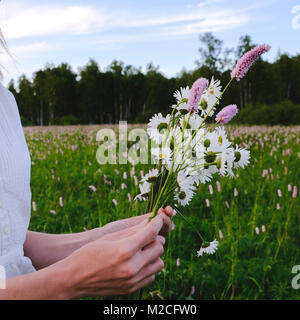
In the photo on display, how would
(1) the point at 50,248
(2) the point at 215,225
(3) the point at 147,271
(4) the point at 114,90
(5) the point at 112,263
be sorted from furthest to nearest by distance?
1. (4) the point at 114,90
2. (2) the point at 215,225
3. (1) the point at 50,248
4. (3) the point at 147,271
5. (5) the point at 112,263

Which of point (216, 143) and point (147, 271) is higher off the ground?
point (216, 143)

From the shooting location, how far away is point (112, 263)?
90 centimetres

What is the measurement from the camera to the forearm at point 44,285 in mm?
905

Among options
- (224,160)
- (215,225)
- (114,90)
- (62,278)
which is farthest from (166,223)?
(114,90)

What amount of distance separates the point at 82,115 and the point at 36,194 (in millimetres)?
55712

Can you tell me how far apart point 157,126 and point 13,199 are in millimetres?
515

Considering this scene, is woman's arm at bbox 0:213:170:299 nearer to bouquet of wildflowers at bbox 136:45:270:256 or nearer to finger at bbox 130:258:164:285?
finger at bbox 130:258:164:285

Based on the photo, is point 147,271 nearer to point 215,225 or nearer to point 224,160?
point 224,160

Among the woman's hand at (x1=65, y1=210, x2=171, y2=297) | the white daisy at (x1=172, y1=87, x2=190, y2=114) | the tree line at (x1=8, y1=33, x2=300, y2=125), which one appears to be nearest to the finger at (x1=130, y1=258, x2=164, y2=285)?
the woman's hand at (x1=65, y1=210, x2=171, y2=297)

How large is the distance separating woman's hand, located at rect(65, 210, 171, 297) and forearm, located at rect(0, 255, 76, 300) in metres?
0.01

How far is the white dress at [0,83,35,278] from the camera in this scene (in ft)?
3.66

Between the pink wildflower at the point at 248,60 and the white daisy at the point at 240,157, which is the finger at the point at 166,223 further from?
the pink wildflower at the point at 248,60

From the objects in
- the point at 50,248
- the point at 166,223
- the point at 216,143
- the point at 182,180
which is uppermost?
the point at 216,143

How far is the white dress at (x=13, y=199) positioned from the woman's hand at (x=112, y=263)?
11.0 inches
